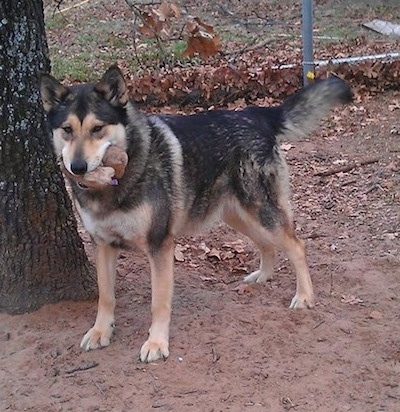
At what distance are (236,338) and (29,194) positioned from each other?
1573mm

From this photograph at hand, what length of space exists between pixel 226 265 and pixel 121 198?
166 cm

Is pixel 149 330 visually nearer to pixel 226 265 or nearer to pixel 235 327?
pixel 235 327

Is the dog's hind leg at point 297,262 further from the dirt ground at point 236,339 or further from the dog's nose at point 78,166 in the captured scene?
the dog's nose at point 78,166

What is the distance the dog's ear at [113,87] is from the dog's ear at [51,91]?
0.63ft

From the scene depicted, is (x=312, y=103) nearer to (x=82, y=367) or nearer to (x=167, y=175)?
(x=167, y=175)

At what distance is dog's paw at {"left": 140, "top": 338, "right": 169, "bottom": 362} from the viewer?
162 inches

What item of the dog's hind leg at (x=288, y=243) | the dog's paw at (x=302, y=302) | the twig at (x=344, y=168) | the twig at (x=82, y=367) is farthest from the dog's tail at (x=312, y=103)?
the twig at (x=344, y=168)

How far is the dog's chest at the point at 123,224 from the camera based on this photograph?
415 cm

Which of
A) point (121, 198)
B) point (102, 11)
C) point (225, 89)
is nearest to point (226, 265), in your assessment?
point (121, 198)

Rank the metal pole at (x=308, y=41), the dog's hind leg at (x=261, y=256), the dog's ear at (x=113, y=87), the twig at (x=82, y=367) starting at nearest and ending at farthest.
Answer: the dog's ear at (x=113, y=87)
the twig at (x=82, y=367)
the dog's hind leg at (x=261, y=256)
the metal pole at (x=308, y=41)

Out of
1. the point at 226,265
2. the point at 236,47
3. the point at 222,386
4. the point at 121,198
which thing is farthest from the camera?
the point at 236,47

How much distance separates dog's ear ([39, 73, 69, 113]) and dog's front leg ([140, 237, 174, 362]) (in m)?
1.03

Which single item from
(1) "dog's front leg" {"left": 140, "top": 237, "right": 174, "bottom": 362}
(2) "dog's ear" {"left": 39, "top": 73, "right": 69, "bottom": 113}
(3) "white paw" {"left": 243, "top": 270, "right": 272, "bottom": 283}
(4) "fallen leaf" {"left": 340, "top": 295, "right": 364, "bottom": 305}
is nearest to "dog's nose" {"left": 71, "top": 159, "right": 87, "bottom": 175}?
(2) "dog's ear" {"left": 39, "top": 73, "right": 69, "bottom": 113}

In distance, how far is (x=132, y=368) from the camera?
161 inches
